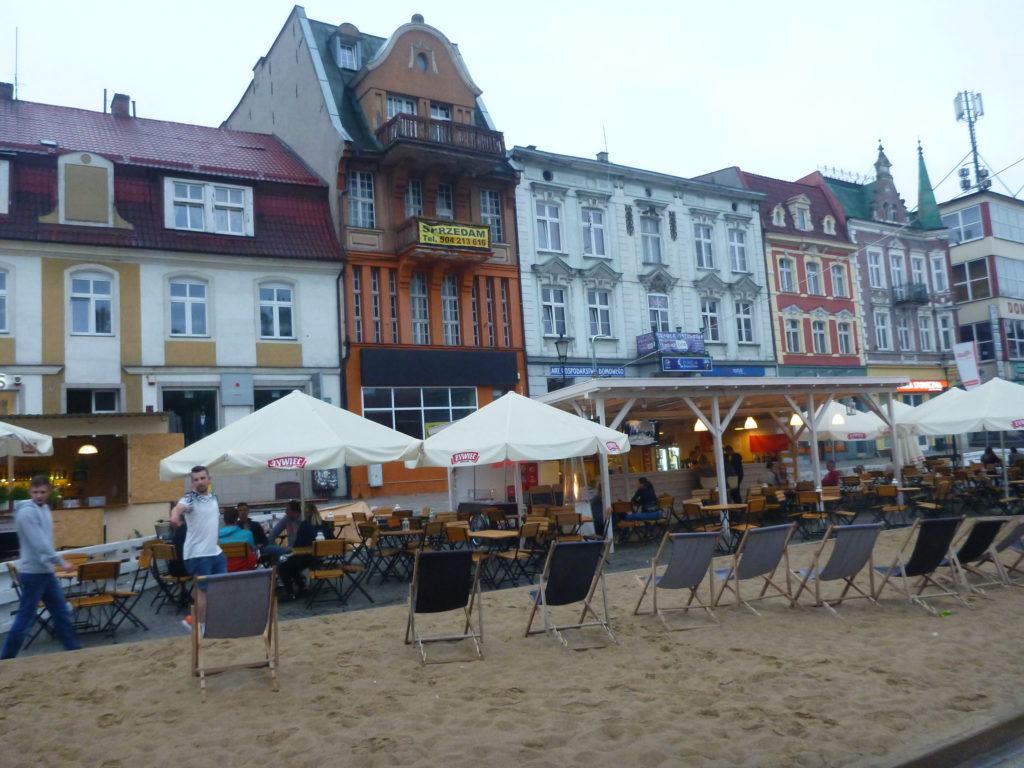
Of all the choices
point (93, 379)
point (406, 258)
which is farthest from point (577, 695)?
point (406, 258)

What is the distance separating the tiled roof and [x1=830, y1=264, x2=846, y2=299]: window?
72.5ft

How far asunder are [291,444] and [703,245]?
79.5 ft

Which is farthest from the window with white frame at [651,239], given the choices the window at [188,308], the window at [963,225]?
the window at [963,225]

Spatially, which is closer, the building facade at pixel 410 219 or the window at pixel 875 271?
the building facade at pixel 410 219

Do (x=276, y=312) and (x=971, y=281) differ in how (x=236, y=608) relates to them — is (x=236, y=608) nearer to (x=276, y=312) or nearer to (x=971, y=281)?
(x=276, y=312)

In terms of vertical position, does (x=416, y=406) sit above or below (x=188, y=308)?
below

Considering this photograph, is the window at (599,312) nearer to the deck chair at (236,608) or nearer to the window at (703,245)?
the window at (703,245)

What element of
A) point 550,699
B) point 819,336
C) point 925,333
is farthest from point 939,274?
point 550,699

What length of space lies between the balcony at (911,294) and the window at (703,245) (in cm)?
1102

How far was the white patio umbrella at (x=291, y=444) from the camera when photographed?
10.1 metres

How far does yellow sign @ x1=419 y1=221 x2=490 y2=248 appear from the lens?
78.7 feet

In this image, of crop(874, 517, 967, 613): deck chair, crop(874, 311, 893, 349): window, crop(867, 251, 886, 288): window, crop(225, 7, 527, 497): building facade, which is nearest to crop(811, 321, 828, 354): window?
crop(874, 311, 893, 349): window

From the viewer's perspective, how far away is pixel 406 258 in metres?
24.2

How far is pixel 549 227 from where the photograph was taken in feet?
91.5
